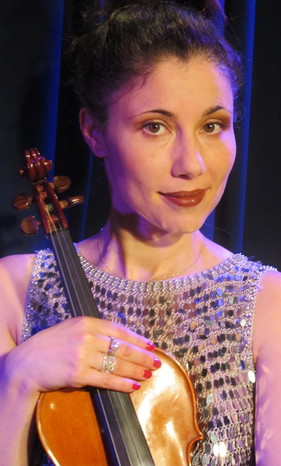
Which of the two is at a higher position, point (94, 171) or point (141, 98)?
point (141, 98)

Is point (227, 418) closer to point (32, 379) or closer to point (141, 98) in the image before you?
point (32, 379)

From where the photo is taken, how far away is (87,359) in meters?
1.03

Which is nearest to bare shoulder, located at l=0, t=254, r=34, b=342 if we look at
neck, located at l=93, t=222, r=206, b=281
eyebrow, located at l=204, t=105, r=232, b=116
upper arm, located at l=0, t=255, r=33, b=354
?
upper arm, located at l=0, t=255, r=33, b=354

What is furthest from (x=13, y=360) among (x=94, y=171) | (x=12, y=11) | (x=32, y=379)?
(x=12, y=11)

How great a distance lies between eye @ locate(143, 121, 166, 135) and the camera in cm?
115

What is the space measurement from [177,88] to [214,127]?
0.34 feet

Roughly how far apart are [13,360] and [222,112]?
1.89 feet

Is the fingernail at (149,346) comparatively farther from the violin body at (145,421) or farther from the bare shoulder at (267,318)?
the bare shoulder at (267,318)

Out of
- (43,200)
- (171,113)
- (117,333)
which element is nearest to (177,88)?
(171,113)

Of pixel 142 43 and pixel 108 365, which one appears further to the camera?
pixel 142 43

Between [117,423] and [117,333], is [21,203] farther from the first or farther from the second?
[117,423]

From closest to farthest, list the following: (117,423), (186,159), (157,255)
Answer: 1. (117,423)
2. (186,159)
3. (157,255)

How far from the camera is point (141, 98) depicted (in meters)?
1.16

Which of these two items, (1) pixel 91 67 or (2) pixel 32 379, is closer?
(2) pixel 32 379
